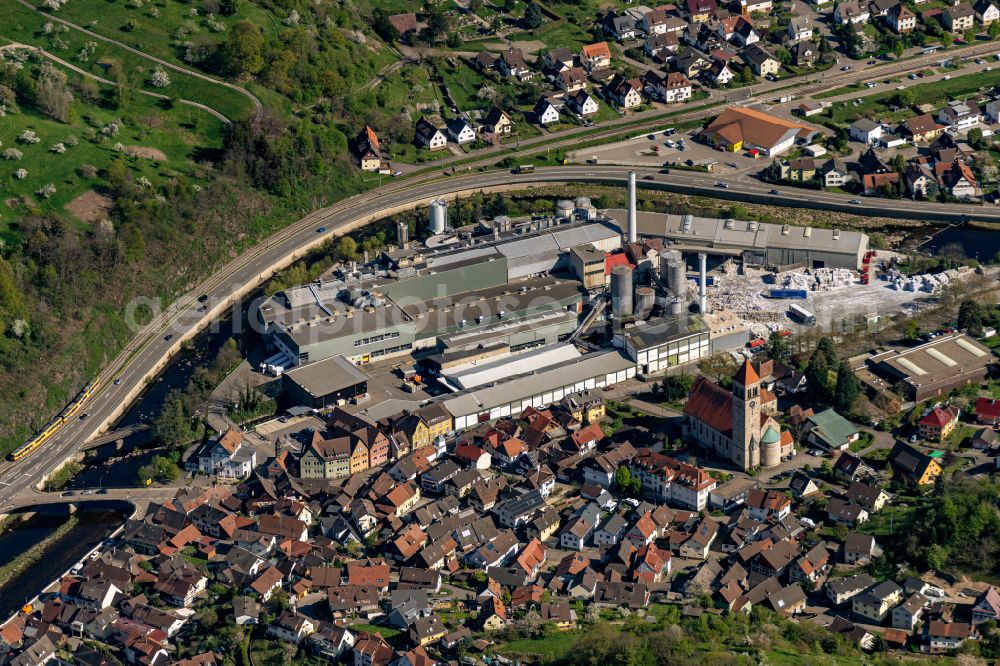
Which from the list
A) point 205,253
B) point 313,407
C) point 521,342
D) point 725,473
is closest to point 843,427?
point 725,473

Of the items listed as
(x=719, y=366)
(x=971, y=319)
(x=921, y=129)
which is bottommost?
(x=719, y=366)

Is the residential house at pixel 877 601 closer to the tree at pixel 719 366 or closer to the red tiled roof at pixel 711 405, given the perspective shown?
the red tiled roof at pixel 711 405

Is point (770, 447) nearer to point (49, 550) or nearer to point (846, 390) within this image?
point (846, 390)

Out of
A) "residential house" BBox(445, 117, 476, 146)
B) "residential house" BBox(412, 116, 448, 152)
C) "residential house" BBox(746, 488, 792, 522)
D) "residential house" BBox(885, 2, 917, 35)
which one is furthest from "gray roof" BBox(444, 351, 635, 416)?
"residential house" BBox(885, 2, 917, 35)

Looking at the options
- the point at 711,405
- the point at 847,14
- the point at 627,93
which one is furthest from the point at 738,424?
the point at 847,14

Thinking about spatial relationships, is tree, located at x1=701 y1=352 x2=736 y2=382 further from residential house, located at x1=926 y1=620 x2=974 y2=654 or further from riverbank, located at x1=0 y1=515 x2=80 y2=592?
riverbank, located at x1=0 y1=515 x2=80 y2=592

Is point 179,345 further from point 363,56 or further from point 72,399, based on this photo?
point 363,56
